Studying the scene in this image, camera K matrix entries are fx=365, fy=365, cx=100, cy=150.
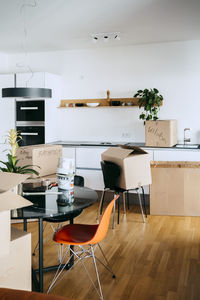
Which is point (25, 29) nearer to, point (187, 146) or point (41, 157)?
point (41, 157)

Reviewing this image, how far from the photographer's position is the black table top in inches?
97.8

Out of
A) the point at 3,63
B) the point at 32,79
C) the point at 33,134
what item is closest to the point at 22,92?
the point at 32,79

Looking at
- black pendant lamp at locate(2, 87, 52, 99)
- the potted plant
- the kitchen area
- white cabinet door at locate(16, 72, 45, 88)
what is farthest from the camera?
white cabinet door at locate(16, 72, 45, 88)

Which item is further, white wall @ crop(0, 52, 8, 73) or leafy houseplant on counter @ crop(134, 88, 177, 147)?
white wall @ crop(0, 52, 8, 73)

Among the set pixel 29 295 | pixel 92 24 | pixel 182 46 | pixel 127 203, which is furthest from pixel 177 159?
pixel 29 295

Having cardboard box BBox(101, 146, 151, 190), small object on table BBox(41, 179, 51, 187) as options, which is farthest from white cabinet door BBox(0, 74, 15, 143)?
small object on table BBox(41, 179, 51, 187)

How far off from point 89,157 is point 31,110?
1.43 m

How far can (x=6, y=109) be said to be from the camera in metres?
6.64

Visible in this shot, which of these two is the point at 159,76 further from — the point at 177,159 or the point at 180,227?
the point at 180,227

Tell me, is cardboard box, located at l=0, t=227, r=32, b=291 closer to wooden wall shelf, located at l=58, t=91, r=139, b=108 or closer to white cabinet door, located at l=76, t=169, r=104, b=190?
white cabinet door, located at l=76, t=169, r=104, b=190

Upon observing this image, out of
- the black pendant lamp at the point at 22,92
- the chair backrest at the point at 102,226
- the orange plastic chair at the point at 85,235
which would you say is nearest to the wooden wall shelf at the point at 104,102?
the black pendant lamp at the point at 22,92

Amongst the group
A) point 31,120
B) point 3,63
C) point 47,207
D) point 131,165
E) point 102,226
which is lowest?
point 102,226

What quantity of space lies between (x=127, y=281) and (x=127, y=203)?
2891 millimetres

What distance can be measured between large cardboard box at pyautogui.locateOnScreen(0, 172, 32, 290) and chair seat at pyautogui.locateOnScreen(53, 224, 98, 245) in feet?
1.65
